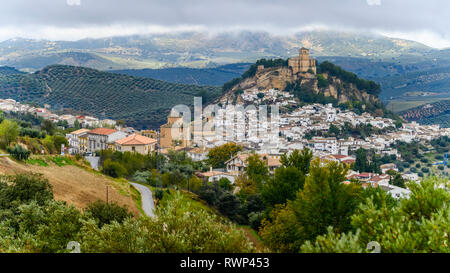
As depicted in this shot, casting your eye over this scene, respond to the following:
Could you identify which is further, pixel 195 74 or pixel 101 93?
pixel 195 74

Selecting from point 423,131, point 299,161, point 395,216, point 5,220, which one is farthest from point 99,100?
point 395,216

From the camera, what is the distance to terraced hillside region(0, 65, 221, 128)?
62719 millimetres

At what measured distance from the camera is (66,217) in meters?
8.48

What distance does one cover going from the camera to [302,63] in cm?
6019

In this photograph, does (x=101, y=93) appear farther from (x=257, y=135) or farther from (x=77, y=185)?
(x=77, y=185)

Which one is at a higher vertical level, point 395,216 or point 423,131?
point 395,216

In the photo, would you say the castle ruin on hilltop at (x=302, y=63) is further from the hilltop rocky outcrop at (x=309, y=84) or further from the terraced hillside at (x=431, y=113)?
the terraced hillside at (x=431, y=113)

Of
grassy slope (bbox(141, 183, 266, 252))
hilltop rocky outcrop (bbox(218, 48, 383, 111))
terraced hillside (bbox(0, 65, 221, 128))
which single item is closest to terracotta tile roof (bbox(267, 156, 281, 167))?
grassy slope (bbox(141, 183, 266, 252))

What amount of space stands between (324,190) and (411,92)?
91.2 meters

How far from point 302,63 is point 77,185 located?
161 feet

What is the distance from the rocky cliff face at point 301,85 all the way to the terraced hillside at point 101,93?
8621mm

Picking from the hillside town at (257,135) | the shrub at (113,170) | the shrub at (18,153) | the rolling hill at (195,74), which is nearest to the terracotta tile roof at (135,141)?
Result: the hillside town at (257,135)

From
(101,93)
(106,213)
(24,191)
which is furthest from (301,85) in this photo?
(24,191)
